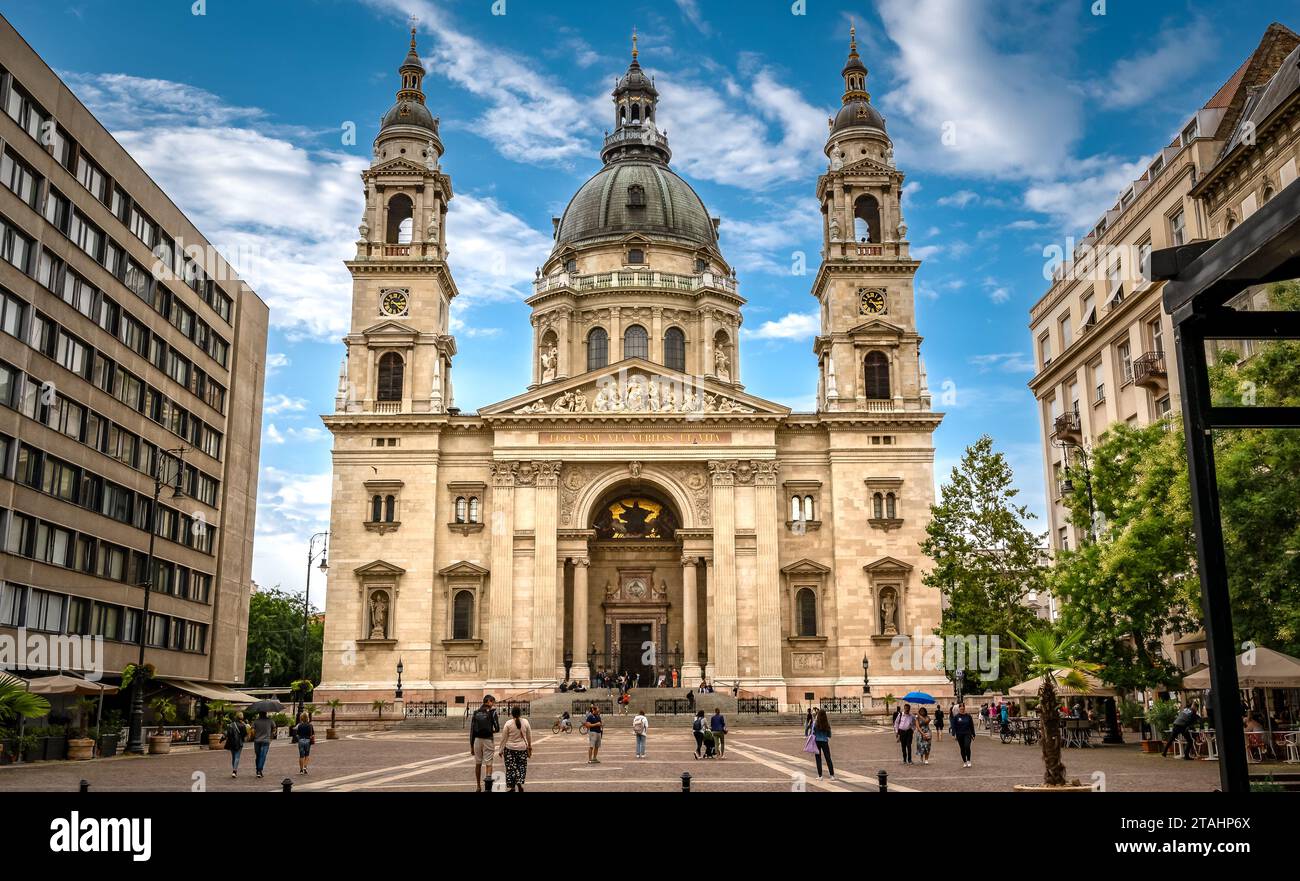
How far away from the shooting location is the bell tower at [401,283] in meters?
62.9

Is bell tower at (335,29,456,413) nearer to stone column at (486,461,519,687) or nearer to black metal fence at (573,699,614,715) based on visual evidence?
stone column at (486,461,519,687)

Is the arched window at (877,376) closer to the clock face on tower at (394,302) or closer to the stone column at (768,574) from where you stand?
the stone column at (768,574)

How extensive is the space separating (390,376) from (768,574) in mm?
23799

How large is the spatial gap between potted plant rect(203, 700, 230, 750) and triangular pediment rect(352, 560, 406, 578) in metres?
12.7

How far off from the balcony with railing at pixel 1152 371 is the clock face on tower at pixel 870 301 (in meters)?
24.7

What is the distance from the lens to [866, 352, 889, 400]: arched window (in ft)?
210

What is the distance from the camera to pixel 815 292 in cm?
6988

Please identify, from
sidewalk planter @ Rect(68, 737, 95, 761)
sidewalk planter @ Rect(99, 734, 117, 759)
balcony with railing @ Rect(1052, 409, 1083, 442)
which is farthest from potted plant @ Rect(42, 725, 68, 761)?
balcony with railing @ Rect(1052, 409, 1083, 442)

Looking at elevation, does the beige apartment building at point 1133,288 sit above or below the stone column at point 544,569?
above

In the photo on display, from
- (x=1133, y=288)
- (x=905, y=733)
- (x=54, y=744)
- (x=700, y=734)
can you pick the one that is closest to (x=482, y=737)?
(x=700, y=734)

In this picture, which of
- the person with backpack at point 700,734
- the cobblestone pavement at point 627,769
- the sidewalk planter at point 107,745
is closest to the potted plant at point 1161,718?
the cobblestone pavement at point 627,769

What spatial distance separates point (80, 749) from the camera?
32875mm
